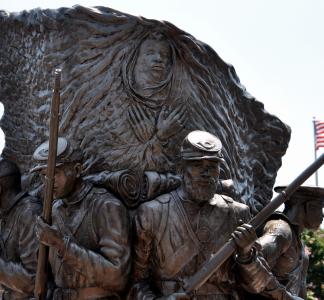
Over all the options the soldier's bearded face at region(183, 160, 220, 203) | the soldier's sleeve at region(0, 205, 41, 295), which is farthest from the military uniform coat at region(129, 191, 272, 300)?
the soldier's sleeve at region(0, 205, 41, 295)

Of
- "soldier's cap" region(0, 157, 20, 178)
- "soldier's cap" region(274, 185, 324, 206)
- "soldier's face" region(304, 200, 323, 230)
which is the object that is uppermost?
"soldier's cap" region(274, 185, 324, 206)

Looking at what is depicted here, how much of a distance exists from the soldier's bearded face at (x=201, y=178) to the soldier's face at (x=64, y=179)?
77 cm

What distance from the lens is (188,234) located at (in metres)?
5.45

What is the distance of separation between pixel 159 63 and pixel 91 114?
63 cm

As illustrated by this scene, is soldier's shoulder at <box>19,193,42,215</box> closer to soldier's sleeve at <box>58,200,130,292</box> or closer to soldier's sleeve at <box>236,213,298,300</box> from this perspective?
soldier's sleeve at <box>58,200,130,292</box>

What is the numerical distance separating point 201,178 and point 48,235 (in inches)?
43.5

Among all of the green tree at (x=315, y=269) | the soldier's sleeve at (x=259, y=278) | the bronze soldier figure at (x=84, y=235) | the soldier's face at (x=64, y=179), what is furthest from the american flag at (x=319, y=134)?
the soldier's face at (x=64, y=179)

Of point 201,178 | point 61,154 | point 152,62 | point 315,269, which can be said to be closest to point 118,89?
point 152,62

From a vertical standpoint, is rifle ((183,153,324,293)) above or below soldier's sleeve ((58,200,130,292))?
above

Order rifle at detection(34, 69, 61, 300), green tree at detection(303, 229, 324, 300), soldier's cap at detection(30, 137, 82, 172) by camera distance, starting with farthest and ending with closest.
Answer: green tree at detection(303, 229, 324, 300) < soldier's cap at detection(30, 137, 82, 172) < rifle at detection(34, 69, 61, 300)

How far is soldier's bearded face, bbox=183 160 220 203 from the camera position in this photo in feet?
17.8

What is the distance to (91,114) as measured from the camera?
5914 millimetres

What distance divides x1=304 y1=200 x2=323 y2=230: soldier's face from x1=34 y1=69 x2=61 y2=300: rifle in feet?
7.11

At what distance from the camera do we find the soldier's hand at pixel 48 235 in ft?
16.8
